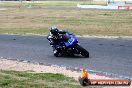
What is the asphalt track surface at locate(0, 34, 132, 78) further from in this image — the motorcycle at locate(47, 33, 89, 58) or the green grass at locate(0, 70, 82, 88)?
the green grass at locate(0, 70, 82, 88)

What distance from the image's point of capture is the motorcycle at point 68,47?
1627 centimetres

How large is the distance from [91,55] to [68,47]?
0.96m

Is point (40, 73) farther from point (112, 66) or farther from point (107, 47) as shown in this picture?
point (107, 47)

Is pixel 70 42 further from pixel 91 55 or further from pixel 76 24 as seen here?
pixel 76 24

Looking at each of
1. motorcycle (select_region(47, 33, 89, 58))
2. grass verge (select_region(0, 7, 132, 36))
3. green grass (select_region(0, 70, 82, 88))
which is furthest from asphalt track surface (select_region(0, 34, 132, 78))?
grass verge (select_region(0, 7, 132, 36))

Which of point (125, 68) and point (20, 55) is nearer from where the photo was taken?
point (125, 68)

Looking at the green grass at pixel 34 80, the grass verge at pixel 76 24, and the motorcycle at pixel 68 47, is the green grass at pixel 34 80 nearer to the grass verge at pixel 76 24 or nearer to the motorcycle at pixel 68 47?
the motorcycle at pixel 68 47

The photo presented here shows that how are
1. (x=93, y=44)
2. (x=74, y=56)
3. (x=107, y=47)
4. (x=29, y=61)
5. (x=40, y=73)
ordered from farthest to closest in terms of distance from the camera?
(x=93, y=44) → (x=107, y=47) → (x=74, y=56) → (x=29, y=61) → (x=40, y=73)

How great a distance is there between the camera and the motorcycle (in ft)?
53.4

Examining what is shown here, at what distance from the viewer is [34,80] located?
10.9 m

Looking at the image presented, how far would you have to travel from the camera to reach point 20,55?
1738 centimetres

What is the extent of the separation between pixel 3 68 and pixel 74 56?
3918mm

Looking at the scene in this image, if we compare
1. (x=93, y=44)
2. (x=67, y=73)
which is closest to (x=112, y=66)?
(x=67, y=73)

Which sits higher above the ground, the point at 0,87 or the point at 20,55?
the point at 0,87
